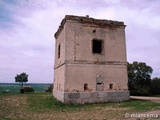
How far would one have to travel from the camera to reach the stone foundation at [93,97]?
1234 centimetres

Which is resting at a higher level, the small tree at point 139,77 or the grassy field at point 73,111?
the small tree at point 139,77

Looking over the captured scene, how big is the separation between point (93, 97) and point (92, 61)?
2.73 metres

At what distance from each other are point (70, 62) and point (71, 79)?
49.5 inches

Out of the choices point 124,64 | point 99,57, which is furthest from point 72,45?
point 124,64

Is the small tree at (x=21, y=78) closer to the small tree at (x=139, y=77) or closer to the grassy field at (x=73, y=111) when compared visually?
the small tree at (x=139, y=77)

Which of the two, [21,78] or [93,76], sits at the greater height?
[21,78]

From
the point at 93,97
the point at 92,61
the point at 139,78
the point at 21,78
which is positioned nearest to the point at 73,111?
the point at 93,97

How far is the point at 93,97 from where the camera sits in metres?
12.9

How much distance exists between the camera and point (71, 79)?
12.7 meters

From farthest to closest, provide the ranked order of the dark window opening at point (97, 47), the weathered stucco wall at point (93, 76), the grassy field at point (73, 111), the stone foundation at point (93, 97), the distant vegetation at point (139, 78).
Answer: the distant vegetation at point (139, 78) → the dark window opening at point (97, 47) → the weathered stucco wall at point (93, 76) → the stone foundation at point (93, 97) → the grassy field at point (73, 111)

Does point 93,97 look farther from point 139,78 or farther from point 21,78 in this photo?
point 21,78

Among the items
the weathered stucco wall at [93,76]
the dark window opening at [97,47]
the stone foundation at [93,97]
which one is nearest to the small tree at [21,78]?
the stone foundation at [93,97]

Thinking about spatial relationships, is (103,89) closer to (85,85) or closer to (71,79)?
(85,85)

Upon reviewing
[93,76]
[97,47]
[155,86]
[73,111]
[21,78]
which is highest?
[97,47]
